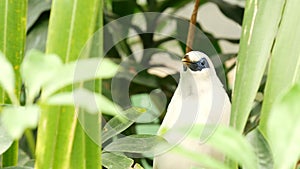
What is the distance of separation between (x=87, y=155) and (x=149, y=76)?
86cm

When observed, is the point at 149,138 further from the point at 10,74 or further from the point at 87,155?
the point at 10,74

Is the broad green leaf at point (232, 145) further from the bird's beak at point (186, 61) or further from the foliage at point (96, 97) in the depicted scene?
the bird's beak at point (186, 61)

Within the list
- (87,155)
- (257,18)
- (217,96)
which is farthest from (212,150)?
(87,155)

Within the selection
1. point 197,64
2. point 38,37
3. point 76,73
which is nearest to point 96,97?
point 76,73

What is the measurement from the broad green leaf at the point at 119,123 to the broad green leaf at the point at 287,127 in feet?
0.79

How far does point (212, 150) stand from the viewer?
2.84 feet

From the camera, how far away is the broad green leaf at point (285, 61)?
52 centimetres

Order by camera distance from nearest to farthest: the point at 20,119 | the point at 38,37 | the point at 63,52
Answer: the point at 20,119 → the point at 63,52 → the point at 38,37

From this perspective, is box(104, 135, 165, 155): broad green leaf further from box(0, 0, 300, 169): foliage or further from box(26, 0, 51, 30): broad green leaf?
box(26, 0, 51, 30): broad green leaf

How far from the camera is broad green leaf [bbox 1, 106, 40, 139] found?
28 centimetres

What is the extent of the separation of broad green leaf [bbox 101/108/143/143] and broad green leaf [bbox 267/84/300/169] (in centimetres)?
24

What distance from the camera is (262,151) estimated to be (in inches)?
14.8

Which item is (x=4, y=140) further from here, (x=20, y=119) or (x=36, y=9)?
(x=36, y=9)

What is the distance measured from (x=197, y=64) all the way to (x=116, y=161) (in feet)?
1.08
